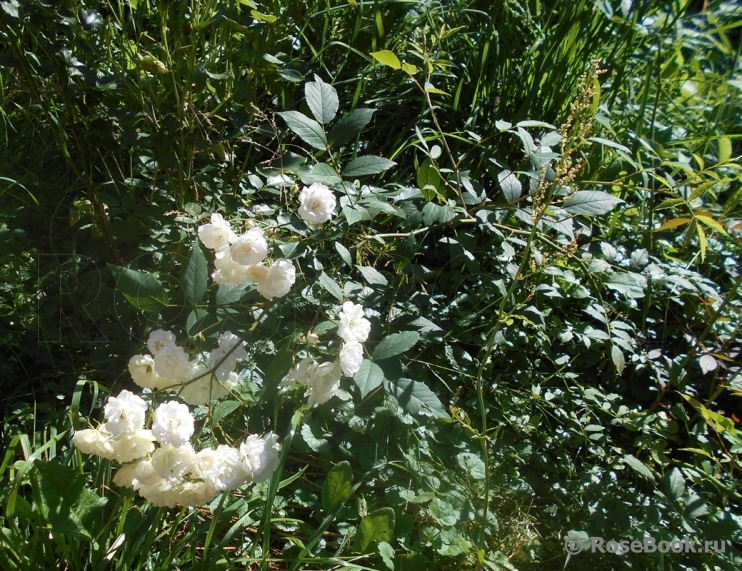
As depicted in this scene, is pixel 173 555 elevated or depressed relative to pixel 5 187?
depressed

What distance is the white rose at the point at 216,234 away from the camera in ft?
3.76

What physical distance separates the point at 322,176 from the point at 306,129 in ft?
0.45

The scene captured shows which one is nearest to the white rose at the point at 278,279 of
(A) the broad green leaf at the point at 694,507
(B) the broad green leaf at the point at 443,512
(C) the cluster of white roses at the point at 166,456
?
(C) the cluster of white roses at the point at 166,456

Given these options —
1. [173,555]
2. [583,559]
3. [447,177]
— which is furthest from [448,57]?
[173,555]

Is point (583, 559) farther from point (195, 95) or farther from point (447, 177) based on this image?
point (195, 95)

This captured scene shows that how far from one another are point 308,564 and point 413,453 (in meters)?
0.34

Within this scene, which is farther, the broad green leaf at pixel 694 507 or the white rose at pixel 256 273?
the broad green leaf at pixel 694 507

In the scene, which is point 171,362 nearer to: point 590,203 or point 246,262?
point 246,262

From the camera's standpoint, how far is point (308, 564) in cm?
132

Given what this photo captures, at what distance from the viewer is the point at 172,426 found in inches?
40.7

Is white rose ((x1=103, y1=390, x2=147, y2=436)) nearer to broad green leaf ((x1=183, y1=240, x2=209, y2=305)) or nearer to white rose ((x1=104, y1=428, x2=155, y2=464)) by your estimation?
white rose ((x1=104, y1=428, x2=155, y2=464))

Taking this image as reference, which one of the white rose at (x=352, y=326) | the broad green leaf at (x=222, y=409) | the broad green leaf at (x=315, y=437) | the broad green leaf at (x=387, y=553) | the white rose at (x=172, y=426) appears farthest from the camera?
the broad green leaf at (x=315, y=437)

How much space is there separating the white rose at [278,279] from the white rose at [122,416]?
0.27 m

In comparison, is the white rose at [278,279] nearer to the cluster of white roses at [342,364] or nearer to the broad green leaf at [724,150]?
A: the cluster of white roses at [342,364]
